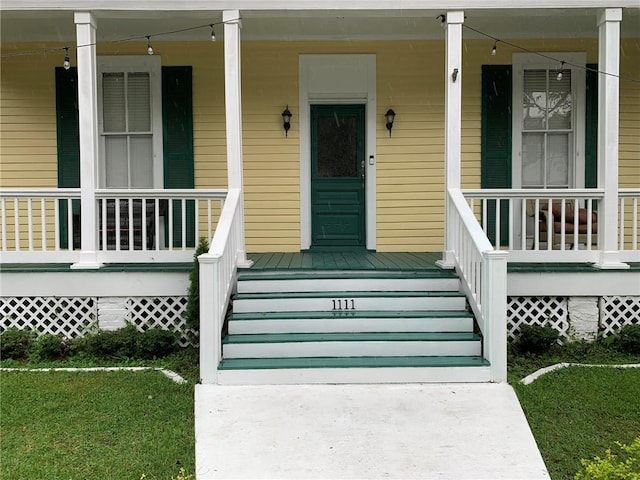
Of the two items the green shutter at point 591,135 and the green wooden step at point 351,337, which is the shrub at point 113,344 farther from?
the green shutter at point 591,135

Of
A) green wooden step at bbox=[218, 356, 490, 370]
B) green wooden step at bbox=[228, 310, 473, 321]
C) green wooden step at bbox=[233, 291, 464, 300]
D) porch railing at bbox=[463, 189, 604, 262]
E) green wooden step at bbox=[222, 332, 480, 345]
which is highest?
porch railing at bbox=[463, 189, 604, 262]

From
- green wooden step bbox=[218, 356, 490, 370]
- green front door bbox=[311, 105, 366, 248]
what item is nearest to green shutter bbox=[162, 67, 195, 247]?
green front door bbox=[311, 105, 366, 248]

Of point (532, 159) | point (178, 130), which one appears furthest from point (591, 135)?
point (178, 130)

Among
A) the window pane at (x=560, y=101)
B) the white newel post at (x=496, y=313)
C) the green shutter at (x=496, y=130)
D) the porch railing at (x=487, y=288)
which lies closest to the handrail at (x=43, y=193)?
the porch railing at (x=487, y=288)

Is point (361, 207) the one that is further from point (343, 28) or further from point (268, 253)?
point (343, 28)

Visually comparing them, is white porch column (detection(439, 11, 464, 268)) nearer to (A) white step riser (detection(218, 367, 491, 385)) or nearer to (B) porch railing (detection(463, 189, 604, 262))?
(B) porch railing (detection(463, 189, 604, 262))

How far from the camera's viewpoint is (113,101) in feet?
25.7

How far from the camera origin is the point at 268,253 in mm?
7840

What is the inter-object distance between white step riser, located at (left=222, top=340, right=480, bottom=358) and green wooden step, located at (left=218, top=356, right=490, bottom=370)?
0.15ft

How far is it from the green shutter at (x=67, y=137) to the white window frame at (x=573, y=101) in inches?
212

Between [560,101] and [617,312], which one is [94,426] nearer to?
[617,312]

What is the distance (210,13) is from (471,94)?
11.1 feet

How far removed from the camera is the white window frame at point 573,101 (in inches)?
306

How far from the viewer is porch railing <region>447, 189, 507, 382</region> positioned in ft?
16.8
